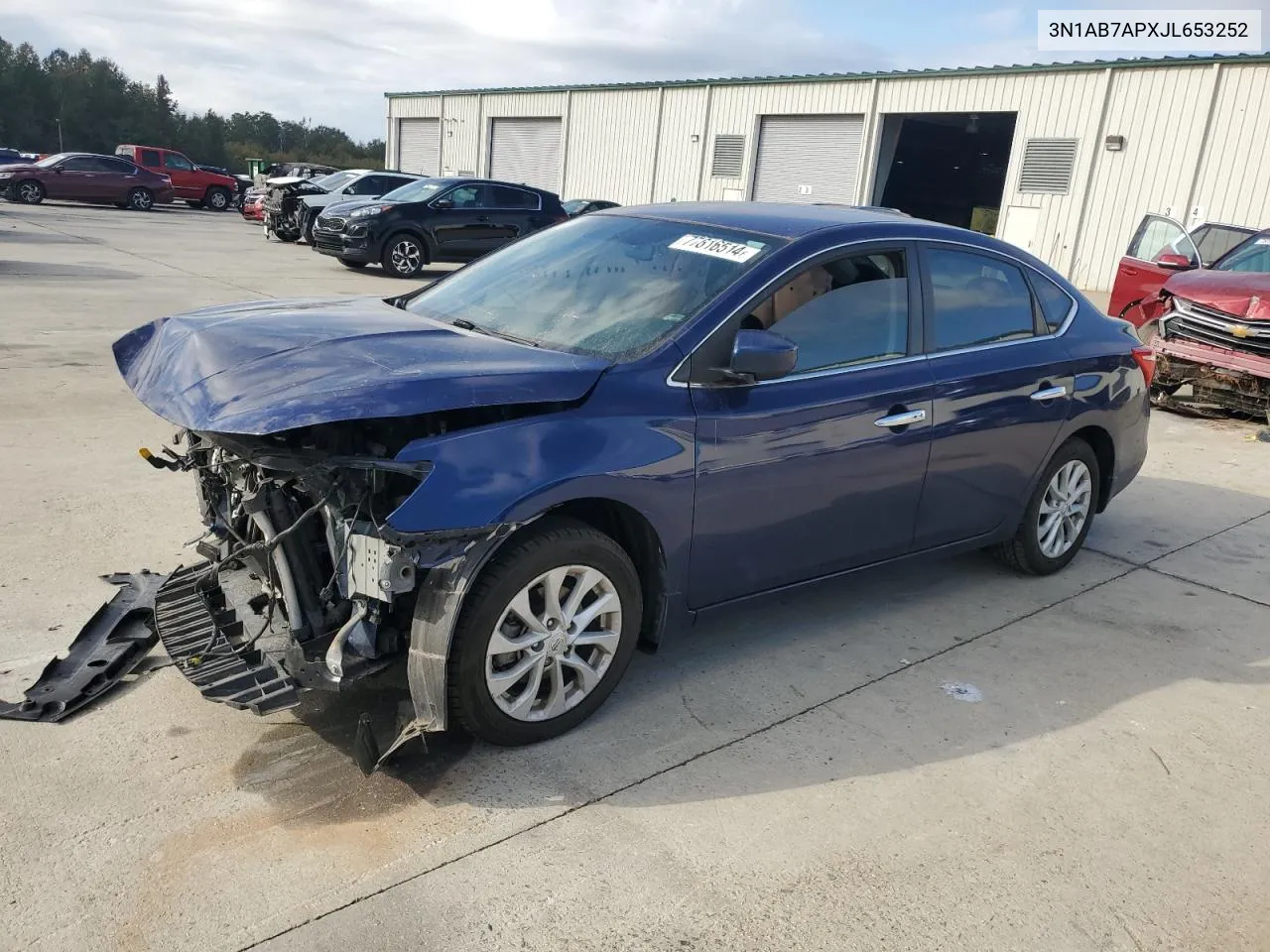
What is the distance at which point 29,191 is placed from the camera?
28.7 meters

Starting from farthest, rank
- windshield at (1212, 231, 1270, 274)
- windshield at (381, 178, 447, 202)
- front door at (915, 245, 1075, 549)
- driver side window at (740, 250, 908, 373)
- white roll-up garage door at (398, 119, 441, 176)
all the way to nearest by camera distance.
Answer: white roll-up garage door at (398, 119, 441, 176), windshield at (381, 178, 447, 202), windshield at (1212, 231, 1270, 274), front door at (915, 245, 1075, 549), driver side window at (740, 250, 908, 373)

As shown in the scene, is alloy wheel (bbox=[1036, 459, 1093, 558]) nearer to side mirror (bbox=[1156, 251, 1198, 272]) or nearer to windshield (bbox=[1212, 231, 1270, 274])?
windshield (bbox=[1212, 231, 1270, 274])

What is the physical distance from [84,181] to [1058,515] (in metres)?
31.2

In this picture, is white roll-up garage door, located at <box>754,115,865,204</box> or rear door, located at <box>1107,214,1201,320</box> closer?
rear door, located at <box>1107,214,1201,320</box>

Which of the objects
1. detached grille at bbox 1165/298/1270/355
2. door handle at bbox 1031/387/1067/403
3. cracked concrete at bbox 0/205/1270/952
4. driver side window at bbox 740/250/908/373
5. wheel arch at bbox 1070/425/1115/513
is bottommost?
cracked concrete at bbox 0/205/1270/952

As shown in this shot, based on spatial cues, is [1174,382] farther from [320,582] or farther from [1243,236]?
[320,582]

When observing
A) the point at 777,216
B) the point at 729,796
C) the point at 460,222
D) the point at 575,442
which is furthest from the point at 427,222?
the point at 729,796

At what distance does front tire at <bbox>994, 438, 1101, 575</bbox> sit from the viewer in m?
5.08

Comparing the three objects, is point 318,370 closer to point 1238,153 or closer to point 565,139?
point 1238,153

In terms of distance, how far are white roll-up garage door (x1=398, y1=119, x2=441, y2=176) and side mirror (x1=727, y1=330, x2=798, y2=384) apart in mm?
38552

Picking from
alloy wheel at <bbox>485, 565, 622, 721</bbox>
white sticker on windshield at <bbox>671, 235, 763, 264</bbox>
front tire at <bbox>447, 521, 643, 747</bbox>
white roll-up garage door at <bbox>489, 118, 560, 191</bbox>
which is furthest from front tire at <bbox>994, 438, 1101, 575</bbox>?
white roll-up garage door at <bbox>489, 118, 560, 191</bbox>

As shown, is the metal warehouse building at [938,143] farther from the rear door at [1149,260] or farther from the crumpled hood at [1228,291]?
the crumpled hood at [1228,291]

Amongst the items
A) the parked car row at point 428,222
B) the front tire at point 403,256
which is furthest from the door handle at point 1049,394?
the front tire at point 403,256

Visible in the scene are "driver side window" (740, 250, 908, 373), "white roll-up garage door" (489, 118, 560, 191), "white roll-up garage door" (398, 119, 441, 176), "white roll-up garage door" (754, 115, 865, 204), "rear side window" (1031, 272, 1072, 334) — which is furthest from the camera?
"white roll-up garage door" (398, 119, 441, 176)
